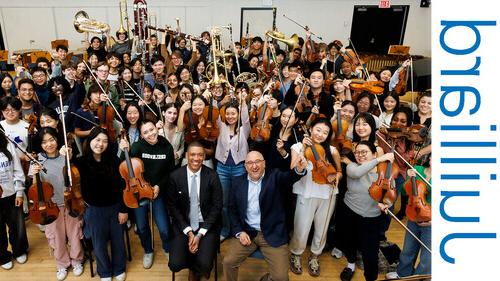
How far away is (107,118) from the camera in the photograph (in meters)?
3.67

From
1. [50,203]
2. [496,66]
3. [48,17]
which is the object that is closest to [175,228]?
[50,203]

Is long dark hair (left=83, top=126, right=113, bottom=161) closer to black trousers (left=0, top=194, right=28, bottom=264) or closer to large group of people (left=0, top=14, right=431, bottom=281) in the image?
large group of people (left=0, top=14, right=431, bottom=281)

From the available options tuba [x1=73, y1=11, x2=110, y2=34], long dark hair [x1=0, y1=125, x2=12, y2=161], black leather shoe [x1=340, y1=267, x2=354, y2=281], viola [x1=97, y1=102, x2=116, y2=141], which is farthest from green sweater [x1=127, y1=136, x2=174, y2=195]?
tuba [x1=73, y1=11, x2=110, y2=34]

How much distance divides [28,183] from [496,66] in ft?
11.3

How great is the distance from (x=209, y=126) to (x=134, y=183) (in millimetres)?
1037

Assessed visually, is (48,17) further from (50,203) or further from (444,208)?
(444,208)

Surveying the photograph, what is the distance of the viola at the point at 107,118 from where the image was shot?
12.0ft

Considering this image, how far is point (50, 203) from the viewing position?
106 inches

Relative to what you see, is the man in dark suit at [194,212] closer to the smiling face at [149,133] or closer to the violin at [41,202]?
the smiling face at [149,133]

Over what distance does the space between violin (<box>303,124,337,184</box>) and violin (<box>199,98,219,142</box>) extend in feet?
3.49

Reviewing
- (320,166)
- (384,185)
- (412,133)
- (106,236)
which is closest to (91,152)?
(106,236)

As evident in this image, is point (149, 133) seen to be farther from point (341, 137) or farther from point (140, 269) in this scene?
point (341, 137)

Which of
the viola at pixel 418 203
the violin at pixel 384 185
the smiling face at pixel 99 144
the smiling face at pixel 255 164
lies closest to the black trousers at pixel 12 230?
the smiling face at pixel 99 144

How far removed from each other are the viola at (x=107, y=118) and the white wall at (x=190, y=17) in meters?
7.13
